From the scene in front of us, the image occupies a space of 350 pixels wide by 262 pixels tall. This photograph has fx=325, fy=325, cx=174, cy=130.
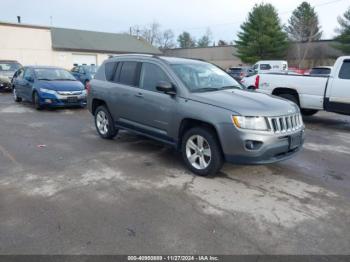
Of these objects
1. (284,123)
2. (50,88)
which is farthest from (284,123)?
(50,88)

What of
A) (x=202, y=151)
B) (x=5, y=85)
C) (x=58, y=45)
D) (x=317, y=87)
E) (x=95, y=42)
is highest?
(x=95, y=42)

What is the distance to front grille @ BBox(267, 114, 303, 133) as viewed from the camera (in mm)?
4625

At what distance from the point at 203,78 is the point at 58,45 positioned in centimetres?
3123

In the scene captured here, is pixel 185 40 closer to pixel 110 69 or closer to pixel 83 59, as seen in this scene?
pixel 83 59

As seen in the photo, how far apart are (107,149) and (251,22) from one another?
41.6m

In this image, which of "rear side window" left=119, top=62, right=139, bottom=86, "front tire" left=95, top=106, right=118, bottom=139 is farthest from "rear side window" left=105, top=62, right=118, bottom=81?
"front tire" left=95, top=106, right=118, bottom=139

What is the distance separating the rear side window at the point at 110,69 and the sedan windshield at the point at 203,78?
184 centimetres

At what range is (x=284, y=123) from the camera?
15.7ft

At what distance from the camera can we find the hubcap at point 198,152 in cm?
502

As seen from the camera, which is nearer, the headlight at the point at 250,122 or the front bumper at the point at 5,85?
the headlight at the point at 250,122

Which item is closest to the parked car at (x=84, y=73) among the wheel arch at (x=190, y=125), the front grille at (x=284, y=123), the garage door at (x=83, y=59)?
the wheel arch at (x=190, y=125)

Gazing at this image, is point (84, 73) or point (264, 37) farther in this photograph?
point (264, 37)

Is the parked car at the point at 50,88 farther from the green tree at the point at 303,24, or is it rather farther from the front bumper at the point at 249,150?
the green tree at the point at 303,24

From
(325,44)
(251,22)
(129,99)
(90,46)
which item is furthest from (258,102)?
(251,22)
